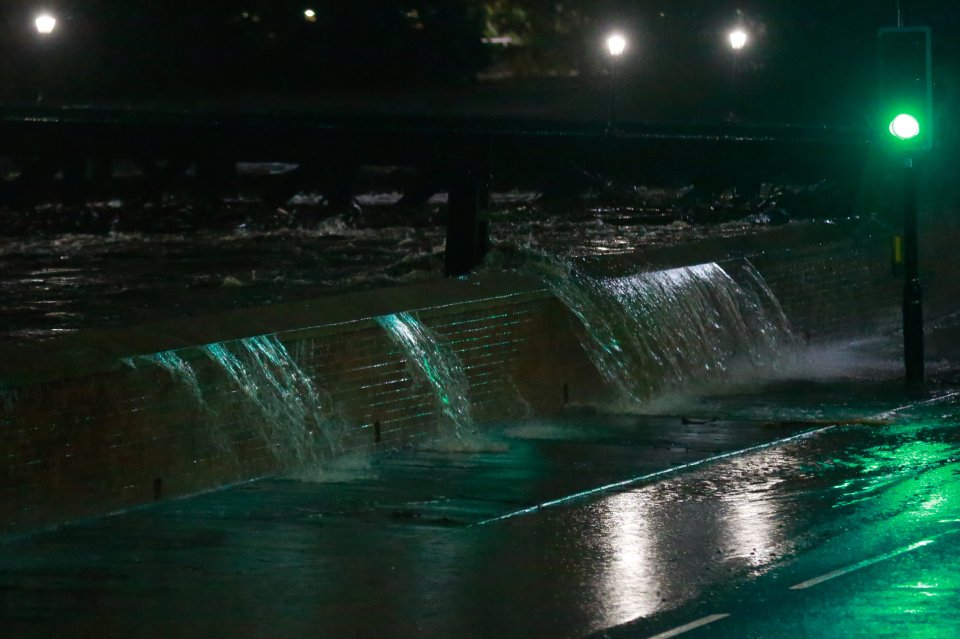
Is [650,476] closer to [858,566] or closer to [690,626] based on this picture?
[858,566]

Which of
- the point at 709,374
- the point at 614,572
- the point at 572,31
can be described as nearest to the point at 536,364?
the point at 709,374

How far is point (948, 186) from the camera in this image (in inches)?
871

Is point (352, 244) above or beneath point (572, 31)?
beneath

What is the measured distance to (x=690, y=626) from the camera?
292 inches

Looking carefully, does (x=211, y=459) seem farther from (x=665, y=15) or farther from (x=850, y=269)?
(x=665, y=15)

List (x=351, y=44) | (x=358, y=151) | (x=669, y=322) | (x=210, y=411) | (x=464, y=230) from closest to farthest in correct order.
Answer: (x=210, y=411) < (x=464, y=230) < (x=669, y=322) < (x=358, y=151) < (x=351, y=44)

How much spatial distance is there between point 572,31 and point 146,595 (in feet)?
195

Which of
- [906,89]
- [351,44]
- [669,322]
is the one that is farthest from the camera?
[351,44]

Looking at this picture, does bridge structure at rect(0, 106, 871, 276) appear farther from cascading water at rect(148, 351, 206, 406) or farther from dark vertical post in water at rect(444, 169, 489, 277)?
cascading water at rect(148, 351, 206, 406)

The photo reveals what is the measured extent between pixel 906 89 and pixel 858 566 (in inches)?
280

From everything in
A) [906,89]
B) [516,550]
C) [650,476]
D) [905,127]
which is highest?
[906,89]

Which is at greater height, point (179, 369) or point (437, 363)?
point (179, 369)

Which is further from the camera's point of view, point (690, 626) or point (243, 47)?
point (243, 47)

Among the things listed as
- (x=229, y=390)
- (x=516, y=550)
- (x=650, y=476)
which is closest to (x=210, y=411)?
(x=229, y=390)
